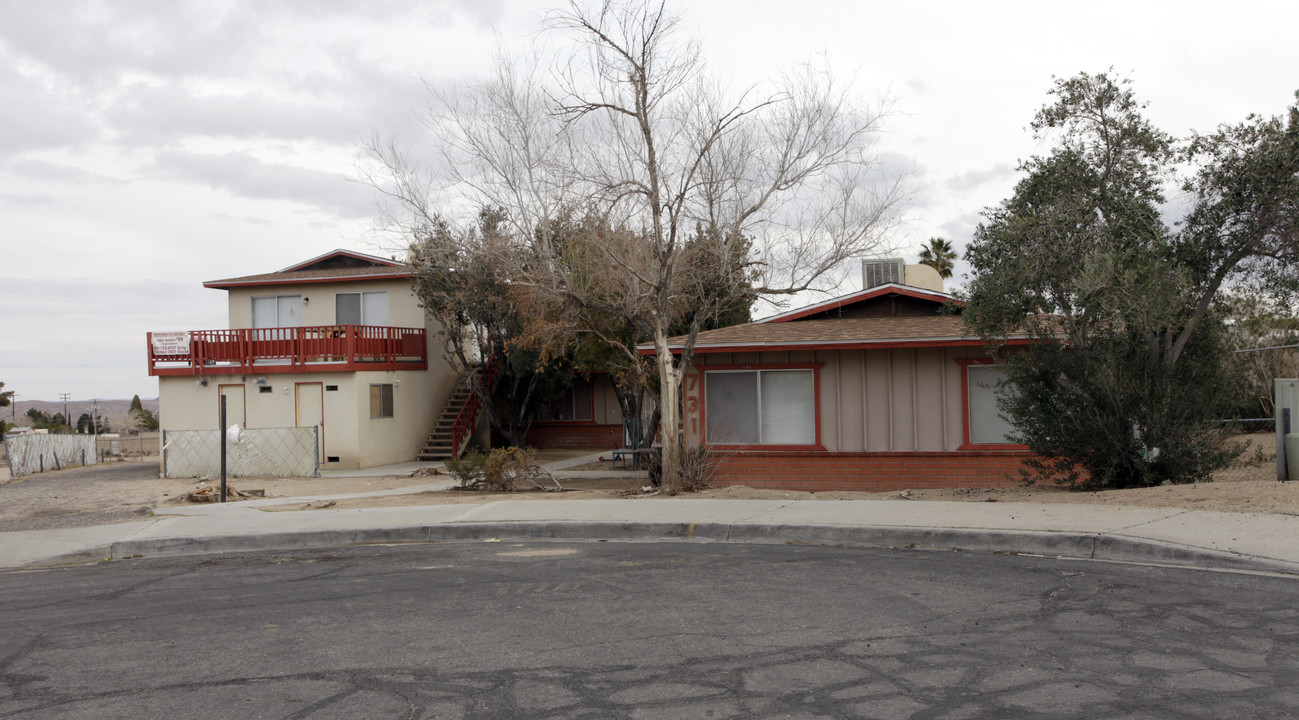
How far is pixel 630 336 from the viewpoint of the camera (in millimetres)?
23375

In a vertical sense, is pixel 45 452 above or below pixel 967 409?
below

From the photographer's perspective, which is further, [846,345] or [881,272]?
[881,272]

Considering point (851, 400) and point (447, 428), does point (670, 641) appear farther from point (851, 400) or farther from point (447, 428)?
point (447, 428)

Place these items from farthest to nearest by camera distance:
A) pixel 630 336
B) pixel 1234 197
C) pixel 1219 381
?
pixel 630 336, pixel 1219 381, pixel 1234 197

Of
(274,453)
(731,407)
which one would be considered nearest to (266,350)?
(274,453)

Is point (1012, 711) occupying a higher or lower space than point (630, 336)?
lower

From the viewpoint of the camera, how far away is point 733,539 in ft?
35.1

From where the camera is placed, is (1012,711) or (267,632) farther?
(267,632)

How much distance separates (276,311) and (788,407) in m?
18.2

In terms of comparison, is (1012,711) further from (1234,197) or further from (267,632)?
(1234,197)

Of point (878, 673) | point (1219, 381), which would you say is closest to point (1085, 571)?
point (878, 673)

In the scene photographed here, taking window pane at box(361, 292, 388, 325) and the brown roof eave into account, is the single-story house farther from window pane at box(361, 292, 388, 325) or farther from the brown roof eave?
window pane at box(361, 292, 388, 325)

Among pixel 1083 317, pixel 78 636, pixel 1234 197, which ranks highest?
pixel 1234 197

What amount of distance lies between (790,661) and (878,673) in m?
0.53
